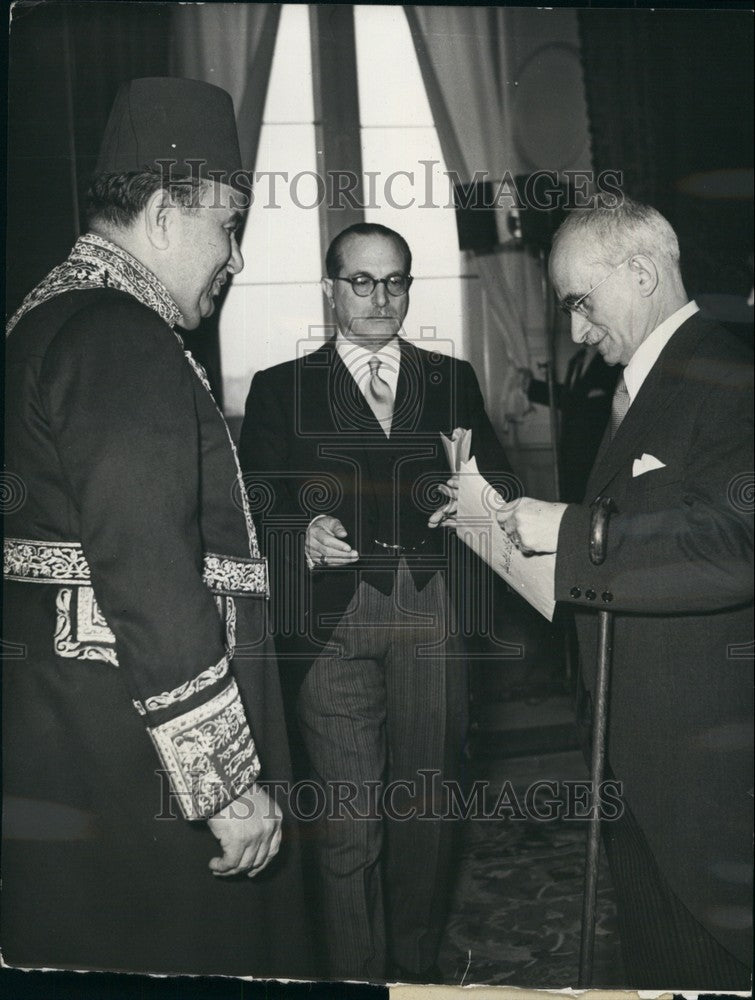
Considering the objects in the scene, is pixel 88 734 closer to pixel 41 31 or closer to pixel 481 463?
pixel 481 463

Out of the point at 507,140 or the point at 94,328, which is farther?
the point at 507,140

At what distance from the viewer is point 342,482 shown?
6.69ft

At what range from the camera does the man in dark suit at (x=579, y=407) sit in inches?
79.6

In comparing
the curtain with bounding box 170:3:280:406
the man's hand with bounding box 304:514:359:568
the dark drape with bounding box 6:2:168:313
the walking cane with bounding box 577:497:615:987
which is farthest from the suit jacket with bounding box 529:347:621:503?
the dark drape with bounding box 6:2:168:313

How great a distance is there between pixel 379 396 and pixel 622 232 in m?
0.60

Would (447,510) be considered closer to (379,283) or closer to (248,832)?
(379,283)

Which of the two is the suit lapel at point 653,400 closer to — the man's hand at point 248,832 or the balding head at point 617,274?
the balding head at point 617,274

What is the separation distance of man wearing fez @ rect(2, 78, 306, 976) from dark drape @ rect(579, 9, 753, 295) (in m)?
0.80

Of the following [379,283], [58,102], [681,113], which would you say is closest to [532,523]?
[379,283]

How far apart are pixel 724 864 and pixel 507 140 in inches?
61.3

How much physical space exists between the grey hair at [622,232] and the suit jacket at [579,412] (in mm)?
210

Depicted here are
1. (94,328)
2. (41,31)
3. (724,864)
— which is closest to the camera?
(94,328)

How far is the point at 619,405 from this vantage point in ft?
6.61

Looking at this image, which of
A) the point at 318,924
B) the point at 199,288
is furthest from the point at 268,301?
the point at 318,924
